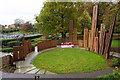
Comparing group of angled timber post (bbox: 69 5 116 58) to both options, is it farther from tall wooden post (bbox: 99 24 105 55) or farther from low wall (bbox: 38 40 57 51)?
low wall (bbox: 38 40 57 51)

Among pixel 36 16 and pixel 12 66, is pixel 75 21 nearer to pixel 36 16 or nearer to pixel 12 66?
pixel 36 16

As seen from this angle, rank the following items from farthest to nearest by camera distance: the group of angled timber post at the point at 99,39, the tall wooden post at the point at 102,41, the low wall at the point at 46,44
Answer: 1. the low wall at the point at 46,44
2. the tall wooden post at the point at 102,41
3. the group of angled timber post at the point at 99,39

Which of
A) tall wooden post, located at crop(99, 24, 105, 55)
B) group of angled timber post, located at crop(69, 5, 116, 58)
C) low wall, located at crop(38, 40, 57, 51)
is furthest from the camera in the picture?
low wall, located at crop(38, 40, 57, 51)

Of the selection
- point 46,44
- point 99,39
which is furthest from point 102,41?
point 46,44

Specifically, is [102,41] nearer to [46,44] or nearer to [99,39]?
[99,39]

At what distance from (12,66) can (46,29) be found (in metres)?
6.47

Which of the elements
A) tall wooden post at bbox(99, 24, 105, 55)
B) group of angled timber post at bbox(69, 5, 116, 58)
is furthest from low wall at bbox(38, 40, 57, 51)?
tall wooden post at bbox(99, 24, 105, 55)

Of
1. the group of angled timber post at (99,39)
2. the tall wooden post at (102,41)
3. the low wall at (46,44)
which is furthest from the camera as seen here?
the low wall at (46,44)

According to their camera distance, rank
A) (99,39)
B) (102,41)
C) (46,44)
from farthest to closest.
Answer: (46,44) < (99,39) < (102,41)

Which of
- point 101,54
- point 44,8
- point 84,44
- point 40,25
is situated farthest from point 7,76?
point 44,8

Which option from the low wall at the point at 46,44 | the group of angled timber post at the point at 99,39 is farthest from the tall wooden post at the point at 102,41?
the low wall at the point at 46,44

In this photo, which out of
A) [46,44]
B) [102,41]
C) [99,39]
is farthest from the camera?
[46,44]

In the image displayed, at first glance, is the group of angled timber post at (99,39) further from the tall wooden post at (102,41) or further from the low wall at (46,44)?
the low wall at (46,44)

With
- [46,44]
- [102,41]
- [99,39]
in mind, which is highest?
[99,39]
